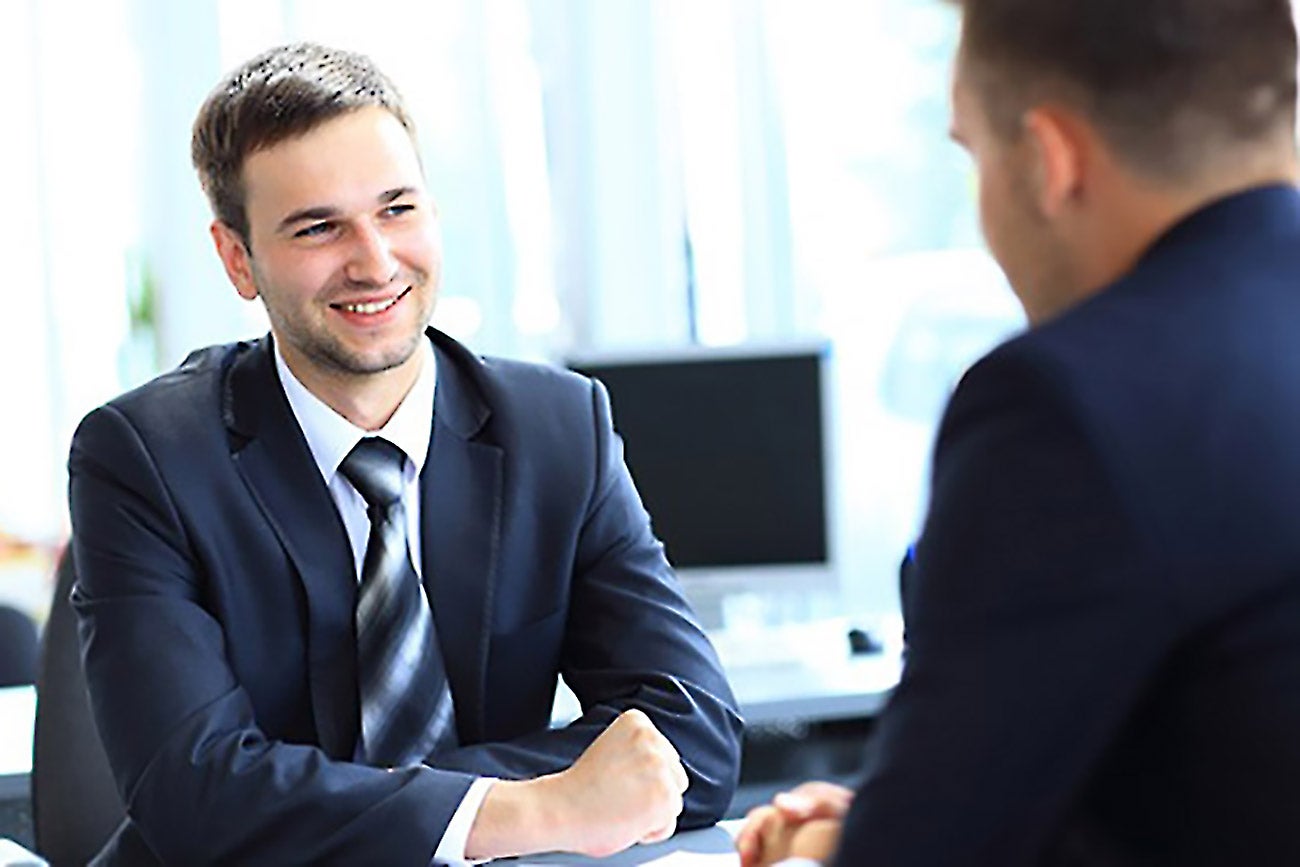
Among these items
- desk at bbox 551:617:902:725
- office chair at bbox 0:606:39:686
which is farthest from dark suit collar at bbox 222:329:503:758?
office chair at bbox 0:606:39:686

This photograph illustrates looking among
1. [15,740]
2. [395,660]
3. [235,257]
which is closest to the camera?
[395,660]

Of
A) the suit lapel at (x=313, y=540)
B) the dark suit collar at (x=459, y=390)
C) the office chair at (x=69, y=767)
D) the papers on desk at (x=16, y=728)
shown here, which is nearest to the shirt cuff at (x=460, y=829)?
the suit lapel at (x=313, y=540)

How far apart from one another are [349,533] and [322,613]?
10 cm

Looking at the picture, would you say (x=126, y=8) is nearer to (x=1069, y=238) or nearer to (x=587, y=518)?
(x=587, y=518)

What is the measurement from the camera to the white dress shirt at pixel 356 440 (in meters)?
2.33

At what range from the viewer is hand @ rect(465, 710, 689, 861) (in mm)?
2033

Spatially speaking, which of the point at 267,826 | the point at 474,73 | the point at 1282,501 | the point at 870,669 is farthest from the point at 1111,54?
the point at 474,73

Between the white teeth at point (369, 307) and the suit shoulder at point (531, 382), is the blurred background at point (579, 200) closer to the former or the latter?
the suit shoulder at point (531, 382)

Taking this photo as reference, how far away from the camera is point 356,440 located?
2.34 m

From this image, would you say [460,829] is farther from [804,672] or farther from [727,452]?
[727,452]

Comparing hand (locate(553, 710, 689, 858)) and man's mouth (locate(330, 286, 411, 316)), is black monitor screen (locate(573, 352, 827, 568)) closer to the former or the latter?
man's mouth (locate(330, 286, 411, 316))

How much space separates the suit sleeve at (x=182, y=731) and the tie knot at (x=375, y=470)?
19 centimetres

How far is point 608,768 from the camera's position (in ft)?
6.78

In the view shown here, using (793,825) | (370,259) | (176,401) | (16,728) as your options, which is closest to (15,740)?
(16,728)
